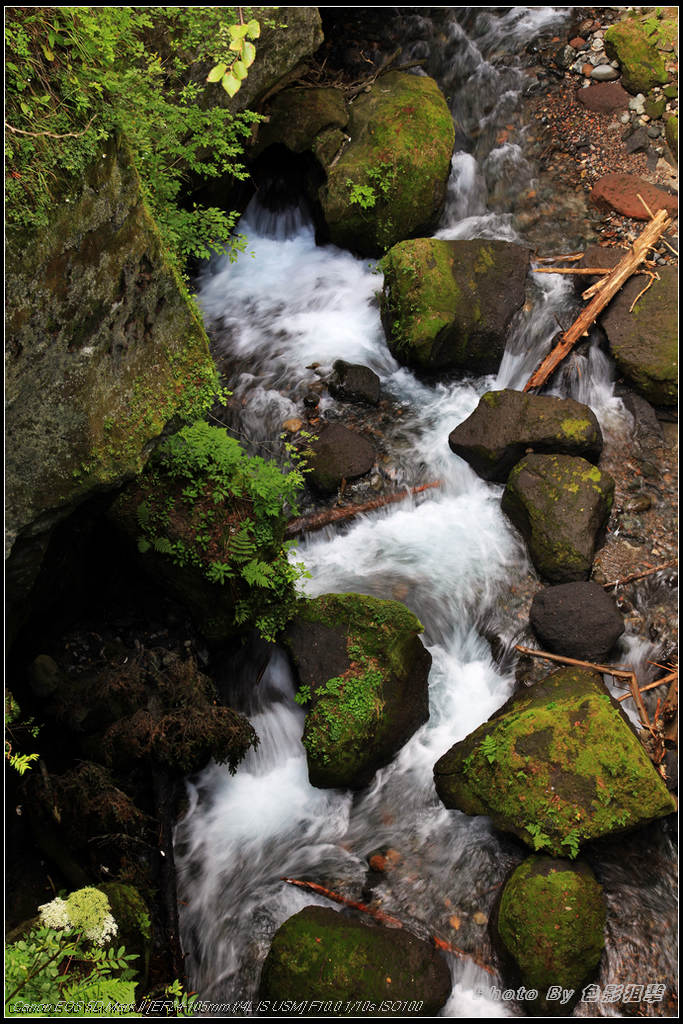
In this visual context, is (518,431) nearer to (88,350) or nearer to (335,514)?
(335,514)

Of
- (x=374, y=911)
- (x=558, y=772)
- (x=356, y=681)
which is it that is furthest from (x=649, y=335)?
(x=374, y=911)

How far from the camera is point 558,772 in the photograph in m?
5.51

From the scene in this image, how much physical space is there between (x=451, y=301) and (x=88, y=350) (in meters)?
4.78

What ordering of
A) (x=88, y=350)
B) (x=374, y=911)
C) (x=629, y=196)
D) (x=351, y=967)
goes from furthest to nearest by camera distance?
1. (x=629, y=196)
2. (x=374, y=911)
3. (x=351, y=967)
4. (x=88, y=350)

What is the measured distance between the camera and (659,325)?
8.05 m

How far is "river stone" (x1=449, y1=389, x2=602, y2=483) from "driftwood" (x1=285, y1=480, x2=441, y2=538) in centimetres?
75

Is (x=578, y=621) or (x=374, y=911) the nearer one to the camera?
(x=374, y=911)

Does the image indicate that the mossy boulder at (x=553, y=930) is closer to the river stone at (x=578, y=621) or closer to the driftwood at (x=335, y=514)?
the river stone at (x=578, y=621)

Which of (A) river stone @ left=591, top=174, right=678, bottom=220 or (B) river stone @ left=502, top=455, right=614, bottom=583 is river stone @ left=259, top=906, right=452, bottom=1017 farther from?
(A) river stone @ left=591, top=174, right=678, bottom=220

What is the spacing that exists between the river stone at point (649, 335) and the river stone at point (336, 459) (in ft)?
10.2

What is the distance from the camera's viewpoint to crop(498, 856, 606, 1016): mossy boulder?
16.0ft

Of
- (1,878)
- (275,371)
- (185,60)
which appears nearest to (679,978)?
(1,878)

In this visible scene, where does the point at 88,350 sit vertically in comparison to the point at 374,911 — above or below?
above

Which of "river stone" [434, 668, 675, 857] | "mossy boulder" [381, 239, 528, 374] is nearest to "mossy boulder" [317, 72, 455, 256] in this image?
"mossy boulder" [381, 239, 528, 374]
